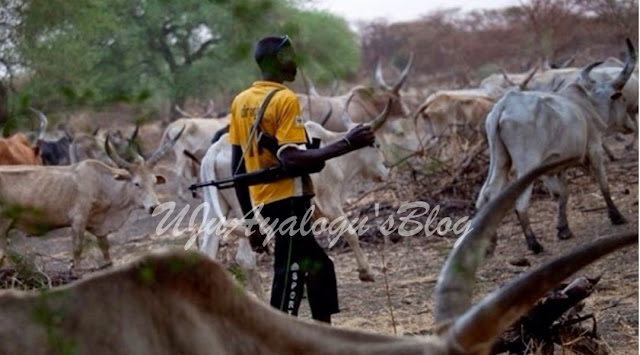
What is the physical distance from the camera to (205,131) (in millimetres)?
15750

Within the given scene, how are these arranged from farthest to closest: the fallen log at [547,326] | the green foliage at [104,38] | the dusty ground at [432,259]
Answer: the dusty ground at [432,259], the fallen log at [547,326], the green foliage at [104,38]

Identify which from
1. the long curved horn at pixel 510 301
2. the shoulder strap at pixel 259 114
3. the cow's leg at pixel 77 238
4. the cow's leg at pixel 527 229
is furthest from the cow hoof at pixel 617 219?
the long curved horn at pixel 510 301

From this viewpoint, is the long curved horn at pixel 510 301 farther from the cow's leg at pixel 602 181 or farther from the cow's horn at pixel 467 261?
the cow's leg at pixel 602 181

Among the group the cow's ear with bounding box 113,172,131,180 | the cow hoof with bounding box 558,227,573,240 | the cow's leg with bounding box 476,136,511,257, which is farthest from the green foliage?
the cow hoof with bounding box 558,227,573,240

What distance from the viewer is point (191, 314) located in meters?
3.33

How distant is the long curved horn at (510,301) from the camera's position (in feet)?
9.77

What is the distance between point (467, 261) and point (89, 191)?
28.8 feet

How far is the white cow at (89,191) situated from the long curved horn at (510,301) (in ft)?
26.4

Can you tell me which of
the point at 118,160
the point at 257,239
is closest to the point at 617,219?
the point at 118,160

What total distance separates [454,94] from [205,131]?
11.5ft

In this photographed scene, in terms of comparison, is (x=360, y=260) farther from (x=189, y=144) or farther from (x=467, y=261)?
(x=189, y=144)

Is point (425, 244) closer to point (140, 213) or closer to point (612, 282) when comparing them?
point (612, 282)

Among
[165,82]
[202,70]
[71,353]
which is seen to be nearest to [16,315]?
[71,353]

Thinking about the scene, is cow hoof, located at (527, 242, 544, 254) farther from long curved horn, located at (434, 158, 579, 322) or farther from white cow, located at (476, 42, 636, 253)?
long curved horn, located at (434, 158, 579, 322)
